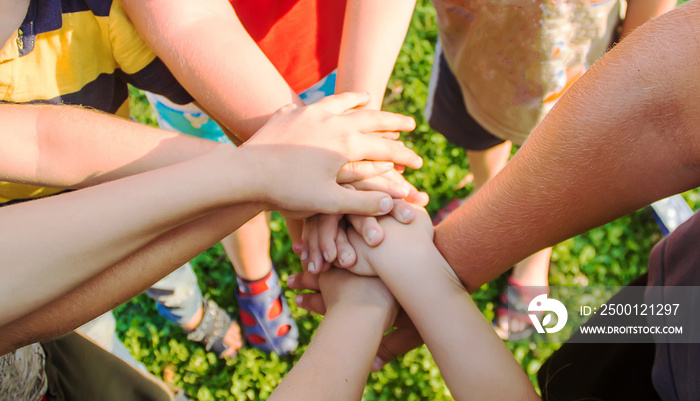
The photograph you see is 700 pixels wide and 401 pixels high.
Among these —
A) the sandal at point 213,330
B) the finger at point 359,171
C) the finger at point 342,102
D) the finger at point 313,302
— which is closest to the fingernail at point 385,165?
the finger at point 359,171

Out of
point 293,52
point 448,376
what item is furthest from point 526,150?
point 293,52

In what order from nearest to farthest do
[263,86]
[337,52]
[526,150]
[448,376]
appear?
[526,150]
[448,376]
[263,86]
[337,52]

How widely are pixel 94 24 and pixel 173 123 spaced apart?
64cm

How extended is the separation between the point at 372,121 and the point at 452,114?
2.60 ft

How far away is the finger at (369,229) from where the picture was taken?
61.6 inches

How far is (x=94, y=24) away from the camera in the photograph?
1429mm

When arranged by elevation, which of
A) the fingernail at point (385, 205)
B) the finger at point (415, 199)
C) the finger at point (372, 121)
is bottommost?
A: the finger at point (415, 199)

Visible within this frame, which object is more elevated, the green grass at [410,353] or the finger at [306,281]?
the finger at [306,281]

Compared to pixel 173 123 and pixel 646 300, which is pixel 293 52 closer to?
pixel 173 123

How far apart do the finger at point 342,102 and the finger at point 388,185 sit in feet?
0.78

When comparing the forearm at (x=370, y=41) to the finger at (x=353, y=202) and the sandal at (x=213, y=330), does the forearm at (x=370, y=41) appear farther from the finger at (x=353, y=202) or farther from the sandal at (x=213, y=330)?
the sandal at (x=213, y=330)

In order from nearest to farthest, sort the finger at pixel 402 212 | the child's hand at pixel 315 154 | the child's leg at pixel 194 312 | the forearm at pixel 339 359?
the forearm at pixel 339 359
the child's hand at pixel 315 154
the finger at pixel 402 212
the child's leg at pixel 194 312

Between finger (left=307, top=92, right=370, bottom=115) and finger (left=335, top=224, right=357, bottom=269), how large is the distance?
409mm

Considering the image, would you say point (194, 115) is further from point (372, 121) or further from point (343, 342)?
point (343, 342)
